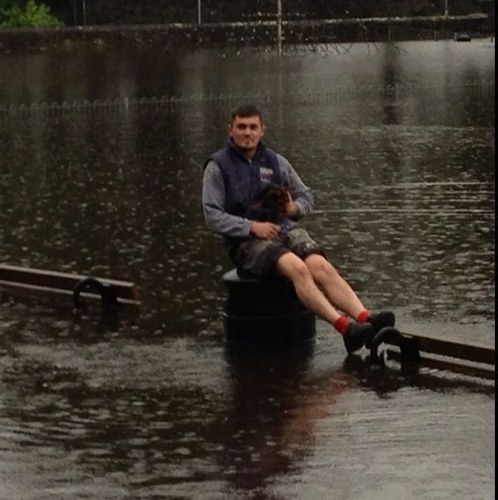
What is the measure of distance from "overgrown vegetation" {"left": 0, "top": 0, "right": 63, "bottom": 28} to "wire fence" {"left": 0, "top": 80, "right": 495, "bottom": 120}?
2580 cm

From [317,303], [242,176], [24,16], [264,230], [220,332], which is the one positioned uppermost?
[242,176]

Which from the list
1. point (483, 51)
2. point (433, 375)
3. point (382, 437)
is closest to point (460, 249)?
point (433, 375)

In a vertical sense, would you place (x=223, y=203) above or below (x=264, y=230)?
above

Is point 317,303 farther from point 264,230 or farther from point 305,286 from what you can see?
point 264,230

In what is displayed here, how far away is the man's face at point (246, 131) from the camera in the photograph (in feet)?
38.3

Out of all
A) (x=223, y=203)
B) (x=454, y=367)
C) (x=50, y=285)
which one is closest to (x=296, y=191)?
(x=223, y=203)

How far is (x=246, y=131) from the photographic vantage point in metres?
11.7

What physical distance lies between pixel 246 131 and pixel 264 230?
1.95ft

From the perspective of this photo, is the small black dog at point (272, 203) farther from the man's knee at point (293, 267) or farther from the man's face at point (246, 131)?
the man's knee at point (293, 267)

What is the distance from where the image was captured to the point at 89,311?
12969 millimetres

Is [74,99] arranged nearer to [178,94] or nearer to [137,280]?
[178,94]

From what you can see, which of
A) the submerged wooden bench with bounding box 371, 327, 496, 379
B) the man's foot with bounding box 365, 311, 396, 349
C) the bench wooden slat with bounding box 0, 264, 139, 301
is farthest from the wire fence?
the submerged wooden bench with bounding box 371, 327, 496, 379

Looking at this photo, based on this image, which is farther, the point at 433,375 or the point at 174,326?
the point at 174,326

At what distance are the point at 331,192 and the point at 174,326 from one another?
7.32 metres
